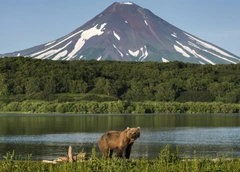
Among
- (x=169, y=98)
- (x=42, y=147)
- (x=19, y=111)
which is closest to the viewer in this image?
(x=42, y=147)

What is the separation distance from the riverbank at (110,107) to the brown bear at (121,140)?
402 ft

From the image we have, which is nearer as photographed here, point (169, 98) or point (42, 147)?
point (42, 147)

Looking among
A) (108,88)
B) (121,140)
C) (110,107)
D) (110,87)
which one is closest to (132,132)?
(121,140)

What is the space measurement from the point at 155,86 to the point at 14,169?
169488 mm

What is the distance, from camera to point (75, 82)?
7205 inches

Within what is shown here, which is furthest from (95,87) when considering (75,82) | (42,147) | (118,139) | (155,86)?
(118,139)

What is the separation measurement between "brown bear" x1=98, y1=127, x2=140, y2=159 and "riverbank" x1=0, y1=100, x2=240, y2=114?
402ft

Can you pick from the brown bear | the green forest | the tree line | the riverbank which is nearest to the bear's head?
the brown bear

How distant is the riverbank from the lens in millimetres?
146875

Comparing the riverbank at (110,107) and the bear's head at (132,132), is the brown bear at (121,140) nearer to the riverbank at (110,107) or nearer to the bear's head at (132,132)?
the bear's head at (132,132)

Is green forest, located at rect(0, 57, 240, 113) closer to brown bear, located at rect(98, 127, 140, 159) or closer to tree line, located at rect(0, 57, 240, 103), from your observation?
tree line, located at rect(0, 57, 240, 103)

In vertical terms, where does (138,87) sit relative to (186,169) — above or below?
above

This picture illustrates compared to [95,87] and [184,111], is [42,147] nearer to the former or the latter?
[184,111]

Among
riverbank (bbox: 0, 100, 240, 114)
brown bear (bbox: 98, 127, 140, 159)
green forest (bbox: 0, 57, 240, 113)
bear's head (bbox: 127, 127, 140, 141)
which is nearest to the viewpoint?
bear's head (bbox: 127, 127, 140, 141)
